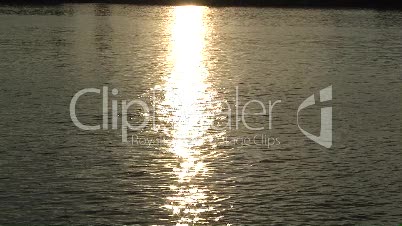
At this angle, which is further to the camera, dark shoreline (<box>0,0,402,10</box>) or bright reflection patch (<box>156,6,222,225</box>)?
dark shoreline (<box>0,0,402,10</box>)

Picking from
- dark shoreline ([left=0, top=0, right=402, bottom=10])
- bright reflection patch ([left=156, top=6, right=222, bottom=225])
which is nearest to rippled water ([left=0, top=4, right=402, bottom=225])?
bright reflection patch ([left=156, top=6, right=222, bottom=225])

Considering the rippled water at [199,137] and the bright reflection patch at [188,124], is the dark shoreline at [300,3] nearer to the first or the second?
the rippled water at [199,137]

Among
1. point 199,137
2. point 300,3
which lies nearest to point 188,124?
point 199,137

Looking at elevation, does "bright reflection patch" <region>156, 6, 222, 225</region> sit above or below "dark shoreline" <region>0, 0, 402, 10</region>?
below

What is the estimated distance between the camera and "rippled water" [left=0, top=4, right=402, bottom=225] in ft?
47.8

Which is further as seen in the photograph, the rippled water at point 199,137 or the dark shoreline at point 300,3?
the dark shoreline at point 300,3

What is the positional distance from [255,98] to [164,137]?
6.24 m

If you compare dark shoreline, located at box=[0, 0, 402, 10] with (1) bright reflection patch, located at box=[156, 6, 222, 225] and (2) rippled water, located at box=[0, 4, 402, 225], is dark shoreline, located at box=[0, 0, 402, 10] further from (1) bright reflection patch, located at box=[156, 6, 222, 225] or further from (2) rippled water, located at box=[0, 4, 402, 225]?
(1) bright reflection patch, located at box=[156, 6, 222, 225]

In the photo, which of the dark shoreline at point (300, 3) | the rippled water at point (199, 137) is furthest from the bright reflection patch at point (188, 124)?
the dark shoreline at point (300, 3)

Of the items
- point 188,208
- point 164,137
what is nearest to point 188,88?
point 164,137

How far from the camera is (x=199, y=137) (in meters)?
19.9

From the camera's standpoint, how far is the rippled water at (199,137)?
574 inches

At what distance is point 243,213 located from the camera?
14.2 meters

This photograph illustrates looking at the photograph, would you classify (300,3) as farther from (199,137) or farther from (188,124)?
(199,137)
